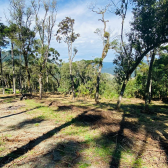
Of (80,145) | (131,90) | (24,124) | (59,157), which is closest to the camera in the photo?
(59,157)

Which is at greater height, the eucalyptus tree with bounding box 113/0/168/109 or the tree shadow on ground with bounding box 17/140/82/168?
the eucalyptus tree with bounding box 113/0/168/109

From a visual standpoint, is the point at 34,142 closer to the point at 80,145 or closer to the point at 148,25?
the point at 80,145

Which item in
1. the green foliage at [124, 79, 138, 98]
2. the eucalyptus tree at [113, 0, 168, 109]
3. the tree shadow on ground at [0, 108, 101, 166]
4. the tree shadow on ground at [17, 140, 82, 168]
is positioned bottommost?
the tree shadow on ground at [17, 140, 82, 168]

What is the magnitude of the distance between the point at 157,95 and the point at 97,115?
12655 mm

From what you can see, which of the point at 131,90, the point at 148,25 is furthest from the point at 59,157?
the point at 131,90

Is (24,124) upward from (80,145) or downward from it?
upward

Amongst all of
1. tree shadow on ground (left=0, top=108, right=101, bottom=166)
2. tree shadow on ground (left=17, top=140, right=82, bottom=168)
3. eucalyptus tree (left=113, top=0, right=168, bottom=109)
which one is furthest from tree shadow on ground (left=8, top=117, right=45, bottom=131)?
eucalyptus tree (left=113, top=0, right=168, bottom=109)

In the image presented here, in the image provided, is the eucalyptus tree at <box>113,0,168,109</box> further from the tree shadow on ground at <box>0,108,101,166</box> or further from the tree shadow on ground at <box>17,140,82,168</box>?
the tree shadow on ground at <box>17,140,82,168</box>

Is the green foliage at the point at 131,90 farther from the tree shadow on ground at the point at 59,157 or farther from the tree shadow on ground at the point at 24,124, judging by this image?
the tree shadow on ground at the point at 59,157

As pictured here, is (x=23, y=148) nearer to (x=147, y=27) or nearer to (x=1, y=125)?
(x=1, y=125)

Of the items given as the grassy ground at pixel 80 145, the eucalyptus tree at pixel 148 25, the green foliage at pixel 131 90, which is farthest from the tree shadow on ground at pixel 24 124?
the green foliage at pixel 131 90

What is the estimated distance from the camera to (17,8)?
15.4 m

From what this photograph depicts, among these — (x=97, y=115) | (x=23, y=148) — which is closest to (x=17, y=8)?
(x=97, y=115)

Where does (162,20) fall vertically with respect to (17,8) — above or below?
below
